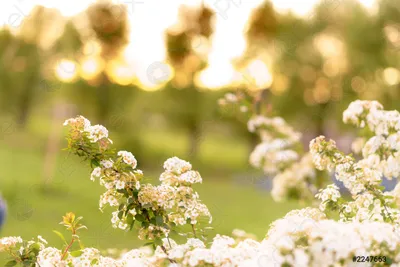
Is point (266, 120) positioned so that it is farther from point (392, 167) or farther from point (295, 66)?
point (295, 66)

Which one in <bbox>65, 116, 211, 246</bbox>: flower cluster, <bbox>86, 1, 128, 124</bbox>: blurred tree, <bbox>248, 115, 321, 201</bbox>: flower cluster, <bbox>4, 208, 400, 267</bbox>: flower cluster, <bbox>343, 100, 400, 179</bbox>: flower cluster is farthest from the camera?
<bbox>86, 1, 128, 124</bbox>: blurred tree

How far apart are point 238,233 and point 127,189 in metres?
1.02

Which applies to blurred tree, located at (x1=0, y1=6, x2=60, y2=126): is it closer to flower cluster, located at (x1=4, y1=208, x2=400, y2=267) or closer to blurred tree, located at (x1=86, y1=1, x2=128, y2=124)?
blurred tree, located at (x1=86, y1=1, x2=128, y2=124)

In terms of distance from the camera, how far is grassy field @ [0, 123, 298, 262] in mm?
10719

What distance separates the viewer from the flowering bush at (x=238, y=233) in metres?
1.96

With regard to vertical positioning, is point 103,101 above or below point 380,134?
above

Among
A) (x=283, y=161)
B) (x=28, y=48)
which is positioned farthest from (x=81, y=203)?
(x=283, y=161)

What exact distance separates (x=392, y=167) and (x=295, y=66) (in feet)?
61.6

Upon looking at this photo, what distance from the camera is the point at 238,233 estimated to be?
135 inches

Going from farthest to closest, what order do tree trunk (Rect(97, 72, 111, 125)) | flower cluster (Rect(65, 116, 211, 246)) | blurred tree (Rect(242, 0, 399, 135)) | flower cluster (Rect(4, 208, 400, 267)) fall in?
1. tree trunk (Rect(97, 72, 111, 125))
2. blurred tree (Rect(242, 0, 399, 135))
3. flower cluster (Rect(65, 116, 211, 246))
4. flower cluster (Rect(4, 208, 400, 267))

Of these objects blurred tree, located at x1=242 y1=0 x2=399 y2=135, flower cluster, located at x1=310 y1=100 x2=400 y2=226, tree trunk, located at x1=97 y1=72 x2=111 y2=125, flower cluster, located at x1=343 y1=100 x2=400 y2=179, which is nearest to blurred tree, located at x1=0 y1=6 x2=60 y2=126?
tree trunk, located at x1=97 y1=72 x2=111 y2=125

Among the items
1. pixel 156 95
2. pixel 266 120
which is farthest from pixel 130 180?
pixel 156 95

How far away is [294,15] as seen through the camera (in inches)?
886

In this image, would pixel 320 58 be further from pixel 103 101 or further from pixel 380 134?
pixel 380 134
